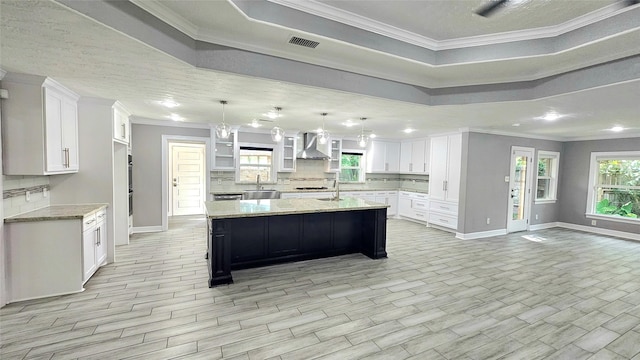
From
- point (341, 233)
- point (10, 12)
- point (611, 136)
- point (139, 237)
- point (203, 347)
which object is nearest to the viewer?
point (10, 12)

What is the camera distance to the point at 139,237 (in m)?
5.60

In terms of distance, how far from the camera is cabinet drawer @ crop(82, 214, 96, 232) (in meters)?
3.31

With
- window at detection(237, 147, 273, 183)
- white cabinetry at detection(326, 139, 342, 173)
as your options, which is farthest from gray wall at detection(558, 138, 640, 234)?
window at detection(237, 147, 273, 183)

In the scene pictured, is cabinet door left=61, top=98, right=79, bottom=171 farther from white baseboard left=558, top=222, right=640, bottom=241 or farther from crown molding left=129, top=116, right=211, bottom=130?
white baseboard left=558, top=222, right=640, bottom=241

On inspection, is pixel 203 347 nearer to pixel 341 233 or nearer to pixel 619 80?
pixel 341 233

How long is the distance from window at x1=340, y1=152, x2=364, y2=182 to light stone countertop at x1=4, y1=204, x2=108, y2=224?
19.1 ft

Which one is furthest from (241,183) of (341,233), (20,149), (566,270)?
(566,270)

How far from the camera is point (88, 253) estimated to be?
3441mm

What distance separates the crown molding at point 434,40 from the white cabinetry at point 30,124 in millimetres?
2885

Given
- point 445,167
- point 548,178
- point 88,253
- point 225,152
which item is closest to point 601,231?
point 548,178

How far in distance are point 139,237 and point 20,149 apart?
2985 mm

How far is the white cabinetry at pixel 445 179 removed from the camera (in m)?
6.39

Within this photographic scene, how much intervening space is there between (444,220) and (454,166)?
52.2 inches

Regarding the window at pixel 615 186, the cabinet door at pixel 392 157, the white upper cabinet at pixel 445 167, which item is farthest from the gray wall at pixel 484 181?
the cabinet door at pixel 392 157
